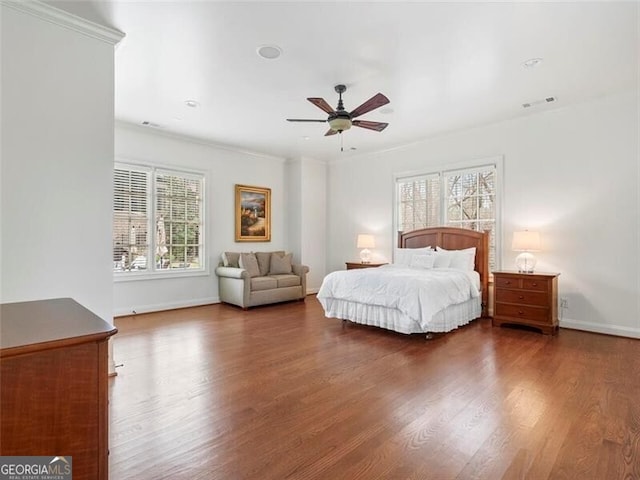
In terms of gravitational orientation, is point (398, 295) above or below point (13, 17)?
below

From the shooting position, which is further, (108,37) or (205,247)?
(205,247)

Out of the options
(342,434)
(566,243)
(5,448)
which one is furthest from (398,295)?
(5,448)

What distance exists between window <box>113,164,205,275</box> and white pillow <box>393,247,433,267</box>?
3.59 meters

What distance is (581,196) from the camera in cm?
448

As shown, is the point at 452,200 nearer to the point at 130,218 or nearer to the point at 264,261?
the point at 264,261

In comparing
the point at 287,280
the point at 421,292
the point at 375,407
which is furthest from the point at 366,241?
the point at 375,407

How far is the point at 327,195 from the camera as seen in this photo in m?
7.97

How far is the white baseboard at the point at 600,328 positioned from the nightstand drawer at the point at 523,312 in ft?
1.95

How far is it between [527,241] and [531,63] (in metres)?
2.19

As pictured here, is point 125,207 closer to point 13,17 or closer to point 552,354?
point 13,17

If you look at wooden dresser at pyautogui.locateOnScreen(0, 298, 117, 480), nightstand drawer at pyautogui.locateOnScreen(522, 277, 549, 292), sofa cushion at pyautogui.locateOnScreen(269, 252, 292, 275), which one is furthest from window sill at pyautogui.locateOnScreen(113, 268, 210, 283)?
nightstand drawer at pyautogui.locateOnScreen(522, 277, 549, 292)

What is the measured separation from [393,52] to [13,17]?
3.05 m

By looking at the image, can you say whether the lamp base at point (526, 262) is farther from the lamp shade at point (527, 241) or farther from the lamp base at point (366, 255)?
the lamp base at point (366, 255)

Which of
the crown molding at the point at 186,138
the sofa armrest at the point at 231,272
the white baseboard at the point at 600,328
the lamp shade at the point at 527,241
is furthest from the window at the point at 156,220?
the white baseboard at the point at 600,328
